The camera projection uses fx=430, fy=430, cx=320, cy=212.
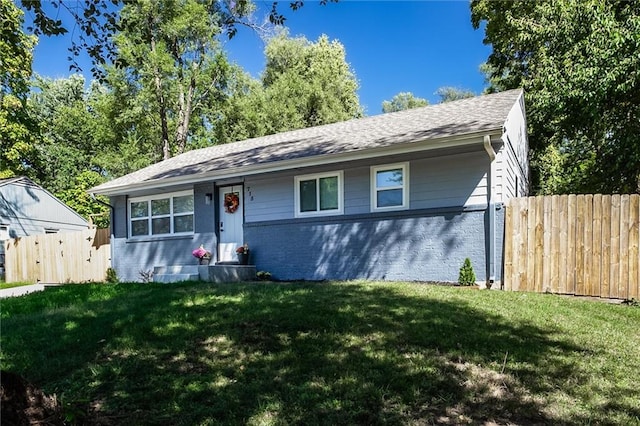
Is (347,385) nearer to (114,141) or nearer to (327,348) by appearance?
(327,348)

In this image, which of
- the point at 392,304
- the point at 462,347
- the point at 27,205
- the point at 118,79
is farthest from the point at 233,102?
the point at 462,347

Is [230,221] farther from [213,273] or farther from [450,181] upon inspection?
[450,181]

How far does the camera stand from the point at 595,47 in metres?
10.6

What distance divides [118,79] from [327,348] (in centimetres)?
2200

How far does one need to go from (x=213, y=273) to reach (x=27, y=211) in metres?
14.8

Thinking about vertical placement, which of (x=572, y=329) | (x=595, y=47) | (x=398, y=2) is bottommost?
(x=572, y=329)

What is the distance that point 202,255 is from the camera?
37.5ft

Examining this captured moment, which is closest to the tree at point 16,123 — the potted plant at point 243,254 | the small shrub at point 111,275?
the small shrub at point 111,275

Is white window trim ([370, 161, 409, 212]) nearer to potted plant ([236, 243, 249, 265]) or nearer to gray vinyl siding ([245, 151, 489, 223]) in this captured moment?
gray vinyl siding ([245, 151, 489, 223])

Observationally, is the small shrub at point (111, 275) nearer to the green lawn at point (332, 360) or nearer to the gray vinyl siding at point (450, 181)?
the green lawn at point (332, 360)

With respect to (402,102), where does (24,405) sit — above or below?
below

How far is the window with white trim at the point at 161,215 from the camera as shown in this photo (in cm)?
1249

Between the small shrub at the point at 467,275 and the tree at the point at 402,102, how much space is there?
29882 mm

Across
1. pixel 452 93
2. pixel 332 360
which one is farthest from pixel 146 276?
pixel 452 93
